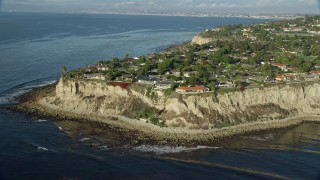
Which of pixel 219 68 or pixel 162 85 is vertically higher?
pixel 219 68

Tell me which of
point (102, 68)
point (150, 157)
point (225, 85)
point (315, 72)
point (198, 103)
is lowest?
point (150, 157)

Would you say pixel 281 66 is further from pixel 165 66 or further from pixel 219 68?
pixel 165 66

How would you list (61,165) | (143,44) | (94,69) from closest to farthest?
1. (61,165)
2. (94,69)
3. (143,44)

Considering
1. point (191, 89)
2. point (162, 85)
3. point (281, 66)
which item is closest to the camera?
point (191, 89)

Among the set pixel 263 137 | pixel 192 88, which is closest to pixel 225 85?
pixel 192 88

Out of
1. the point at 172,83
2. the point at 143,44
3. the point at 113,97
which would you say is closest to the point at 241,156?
the point at 172,83

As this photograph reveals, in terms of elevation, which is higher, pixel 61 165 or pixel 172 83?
pixel 172 83

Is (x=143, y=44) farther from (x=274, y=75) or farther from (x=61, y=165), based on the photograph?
(x=61, y=165)
